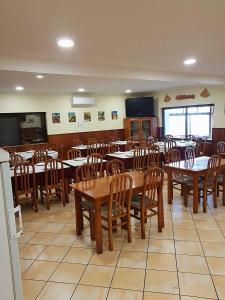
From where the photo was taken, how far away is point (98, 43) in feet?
10.1

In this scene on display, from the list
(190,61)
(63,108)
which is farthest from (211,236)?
(63,108)

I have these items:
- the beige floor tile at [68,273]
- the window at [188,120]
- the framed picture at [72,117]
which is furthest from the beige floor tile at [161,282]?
the framed picture at [72,117]

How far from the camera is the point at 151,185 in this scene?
3172mm

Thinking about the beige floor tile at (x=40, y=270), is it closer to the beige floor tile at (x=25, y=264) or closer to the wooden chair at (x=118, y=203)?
the beige floor tile at (x=25, y=264)

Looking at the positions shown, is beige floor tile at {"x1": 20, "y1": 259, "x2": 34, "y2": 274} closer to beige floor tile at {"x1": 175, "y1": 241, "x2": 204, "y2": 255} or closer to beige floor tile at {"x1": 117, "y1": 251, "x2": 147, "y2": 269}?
beige floor tile at {"x1": 117, "y1": 251, "x2": 147, "y2": 269}

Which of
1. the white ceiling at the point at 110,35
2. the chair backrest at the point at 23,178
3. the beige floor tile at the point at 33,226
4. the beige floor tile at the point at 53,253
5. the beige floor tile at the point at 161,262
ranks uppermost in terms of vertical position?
the white ceiling at the point at 110,35

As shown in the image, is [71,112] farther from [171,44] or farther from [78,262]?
[78,262]

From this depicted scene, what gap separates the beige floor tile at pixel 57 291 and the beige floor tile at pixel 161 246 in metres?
1.04

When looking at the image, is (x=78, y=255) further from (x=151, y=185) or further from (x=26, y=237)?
(x=151, y=185)

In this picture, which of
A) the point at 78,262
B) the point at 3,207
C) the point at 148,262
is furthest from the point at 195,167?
the point at 3,207

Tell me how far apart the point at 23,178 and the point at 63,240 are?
4.68ft

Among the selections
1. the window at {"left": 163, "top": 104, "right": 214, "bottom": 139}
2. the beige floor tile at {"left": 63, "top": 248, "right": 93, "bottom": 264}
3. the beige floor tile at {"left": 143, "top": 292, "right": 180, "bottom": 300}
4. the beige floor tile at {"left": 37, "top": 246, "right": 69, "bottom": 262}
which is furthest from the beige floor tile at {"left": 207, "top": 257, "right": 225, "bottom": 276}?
the window at {"left": 163, "top": 104, "right": 214, "bottom": 139}

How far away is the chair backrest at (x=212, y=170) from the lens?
3895mm

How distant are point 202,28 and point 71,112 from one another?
6.04m
